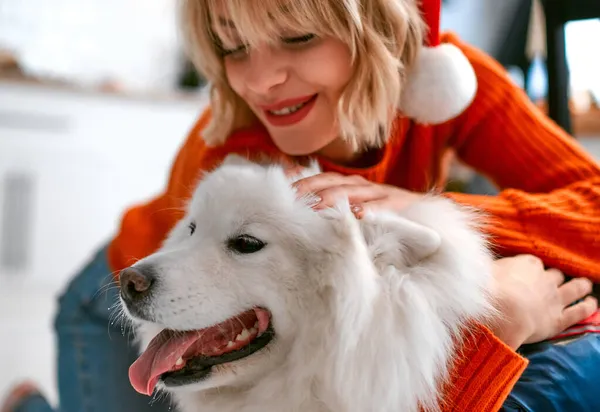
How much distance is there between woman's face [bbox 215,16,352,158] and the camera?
0.89 m

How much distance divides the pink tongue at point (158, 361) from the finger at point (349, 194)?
0.24 m

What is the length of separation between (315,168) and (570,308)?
0.43 metres

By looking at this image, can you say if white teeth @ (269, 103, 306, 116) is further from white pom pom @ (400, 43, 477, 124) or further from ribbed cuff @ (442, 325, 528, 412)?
ribbed cuff @ (442, 325, 528, 412)

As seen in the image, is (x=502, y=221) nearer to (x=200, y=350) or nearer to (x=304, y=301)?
(x=304, y=301)

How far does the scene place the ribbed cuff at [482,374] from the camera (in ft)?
2.29

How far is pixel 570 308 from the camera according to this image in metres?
0.86

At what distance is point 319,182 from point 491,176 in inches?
19.4

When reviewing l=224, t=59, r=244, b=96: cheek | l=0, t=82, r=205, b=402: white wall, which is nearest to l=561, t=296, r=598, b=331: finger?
l=224, t=59, r=244, b=96: cheek

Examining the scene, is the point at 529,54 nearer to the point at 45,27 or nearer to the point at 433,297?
the point at 433,297

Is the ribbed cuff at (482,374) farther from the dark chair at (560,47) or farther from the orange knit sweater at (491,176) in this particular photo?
the dark chair at (560,47)

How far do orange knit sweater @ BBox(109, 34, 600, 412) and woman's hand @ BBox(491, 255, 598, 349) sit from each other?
34 mm

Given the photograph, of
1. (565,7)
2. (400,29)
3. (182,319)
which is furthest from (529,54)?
(182,319)

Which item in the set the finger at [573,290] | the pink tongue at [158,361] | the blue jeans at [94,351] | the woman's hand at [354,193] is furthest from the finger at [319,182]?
the blue jeans at [94,351]

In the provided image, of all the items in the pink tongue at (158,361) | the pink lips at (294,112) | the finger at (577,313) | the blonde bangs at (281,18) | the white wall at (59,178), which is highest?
the blonde bangs at (281,18)
